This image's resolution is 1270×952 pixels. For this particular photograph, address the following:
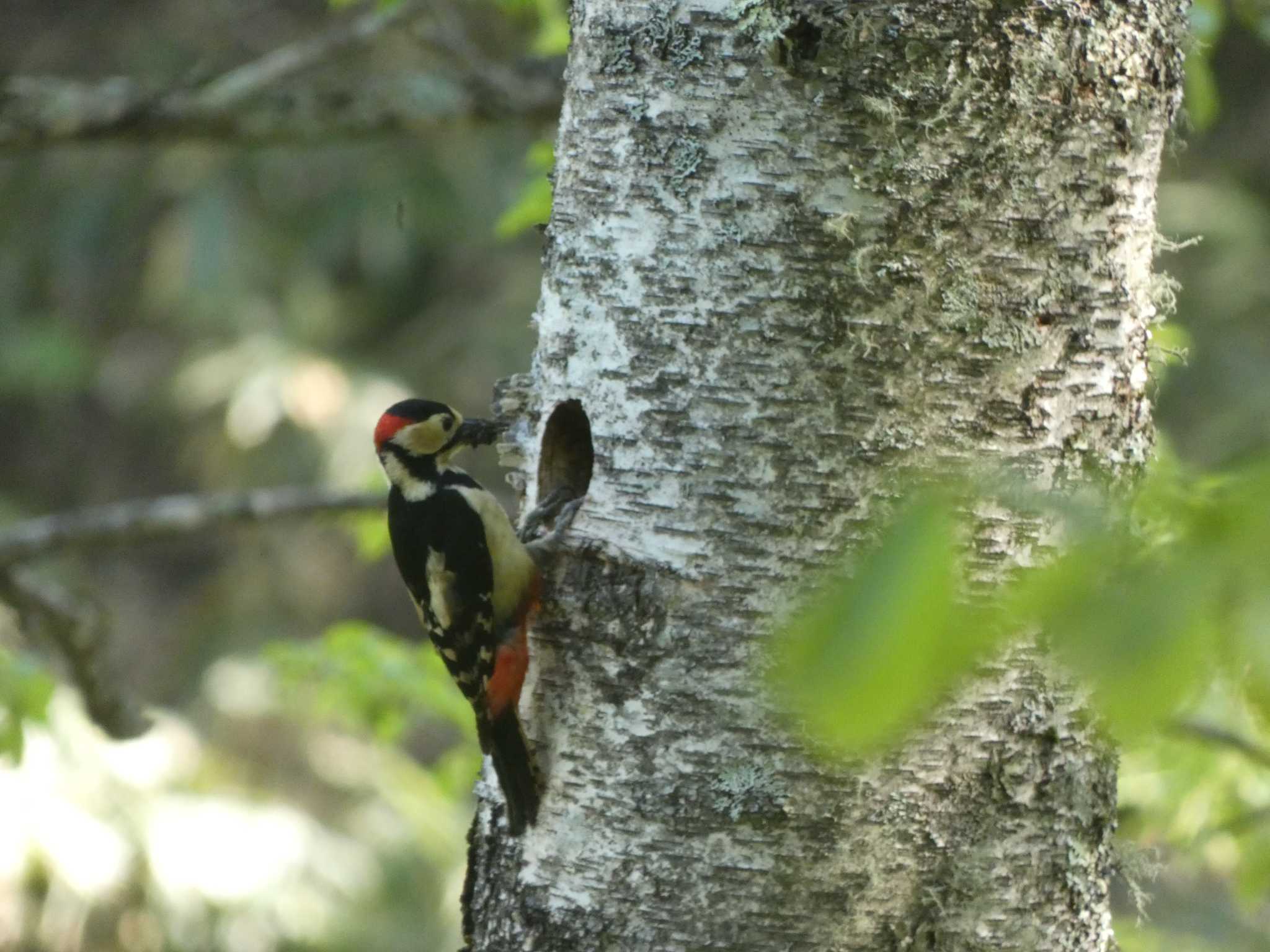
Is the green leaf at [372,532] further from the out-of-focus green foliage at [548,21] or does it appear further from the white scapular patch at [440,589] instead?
the out-of-focus green foliage at [548,21]

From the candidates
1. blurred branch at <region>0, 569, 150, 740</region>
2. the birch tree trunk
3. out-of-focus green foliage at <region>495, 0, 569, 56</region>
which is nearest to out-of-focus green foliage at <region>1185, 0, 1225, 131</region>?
the birch tree trunk

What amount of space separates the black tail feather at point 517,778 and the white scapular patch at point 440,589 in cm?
83

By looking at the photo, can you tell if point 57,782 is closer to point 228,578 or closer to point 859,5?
point 228,578

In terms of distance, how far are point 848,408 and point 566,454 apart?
0.71 meters

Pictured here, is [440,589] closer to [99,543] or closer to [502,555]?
[502,555]

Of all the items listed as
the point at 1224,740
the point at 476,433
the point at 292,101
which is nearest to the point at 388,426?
the point at 476,433

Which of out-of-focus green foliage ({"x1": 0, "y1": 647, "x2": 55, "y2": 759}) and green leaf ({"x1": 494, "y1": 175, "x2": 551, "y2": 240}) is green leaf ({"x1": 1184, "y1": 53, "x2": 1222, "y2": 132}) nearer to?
green leaf ({"x1": 494, "y1": 175, "x2": 551, "y2": 240})

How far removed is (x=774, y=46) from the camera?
7.02 feet

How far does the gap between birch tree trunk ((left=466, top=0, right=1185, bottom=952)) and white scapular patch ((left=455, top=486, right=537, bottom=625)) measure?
0.47m

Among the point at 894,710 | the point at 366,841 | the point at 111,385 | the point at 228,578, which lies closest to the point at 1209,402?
the point at 366,841

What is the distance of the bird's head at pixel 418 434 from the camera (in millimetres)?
3592

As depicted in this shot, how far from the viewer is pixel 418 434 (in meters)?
3.62

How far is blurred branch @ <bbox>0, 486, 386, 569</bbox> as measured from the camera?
156 inches

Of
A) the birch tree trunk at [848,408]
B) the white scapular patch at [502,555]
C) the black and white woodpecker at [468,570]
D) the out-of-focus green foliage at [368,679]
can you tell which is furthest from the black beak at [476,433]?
the birch tree trunk at [848,408]
